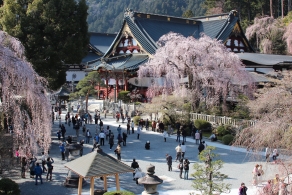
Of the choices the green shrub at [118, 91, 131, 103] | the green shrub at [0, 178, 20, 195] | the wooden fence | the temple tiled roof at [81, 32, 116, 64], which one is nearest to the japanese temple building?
the green shrub at [118, 91, 131, 103]

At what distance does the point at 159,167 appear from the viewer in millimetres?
19156

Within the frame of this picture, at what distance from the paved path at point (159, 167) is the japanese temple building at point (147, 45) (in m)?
12.7

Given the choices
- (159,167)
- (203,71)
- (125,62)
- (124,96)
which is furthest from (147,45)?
(159,167)

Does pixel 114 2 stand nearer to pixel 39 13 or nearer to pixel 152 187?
pixel 39 13

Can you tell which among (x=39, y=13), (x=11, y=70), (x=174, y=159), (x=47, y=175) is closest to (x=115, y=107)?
(x=39, y=13)

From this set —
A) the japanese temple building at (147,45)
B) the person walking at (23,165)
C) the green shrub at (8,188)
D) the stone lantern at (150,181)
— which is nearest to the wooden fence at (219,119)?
the japanese temple building at (147,45)

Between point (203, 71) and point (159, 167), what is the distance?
12.8 metres

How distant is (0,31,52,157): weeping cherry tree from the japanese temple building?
75.2 feet

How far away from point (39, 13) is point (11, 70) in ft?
45.0

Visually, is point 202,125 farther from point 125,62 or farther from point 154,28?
point 154,28

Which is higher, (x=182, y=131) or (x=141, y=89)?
(x=141, y=89)

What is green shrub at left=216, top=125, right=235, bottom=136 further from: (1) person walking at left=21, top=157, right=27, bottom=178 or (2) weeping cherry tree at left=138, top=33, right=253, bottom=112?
(1) person walking at left=21, top=157, right=27, bottom=178

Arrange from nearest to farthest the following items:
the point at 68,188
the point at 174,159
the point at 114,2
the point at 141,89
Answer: the point at 68,188 < the point at 174,159 < the point at 141,89 < the point at 114,2

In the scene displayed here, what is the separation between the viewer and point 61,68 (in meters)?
26.8
